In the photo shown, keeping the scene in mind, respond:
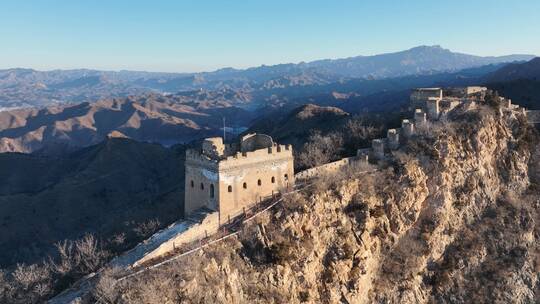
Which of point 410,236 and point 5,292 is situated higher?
point 410,236

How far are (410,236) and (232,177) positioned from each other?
56.4ft

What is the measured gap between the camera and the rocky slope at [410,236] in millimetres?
33031

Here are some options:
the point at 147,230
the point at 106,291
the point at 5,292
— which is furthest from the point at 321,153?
the point at 5,292

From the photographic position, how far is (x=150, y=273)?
94.8 ft

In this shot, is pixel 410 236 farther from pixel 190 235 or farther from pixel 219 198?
pixel 190 235

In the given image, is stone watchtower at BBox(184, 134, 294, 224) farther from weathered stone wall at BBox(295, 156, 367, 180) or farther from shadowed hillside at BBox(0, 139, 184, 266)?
shadowed hillside at BBox(0, 139, 184, 266)

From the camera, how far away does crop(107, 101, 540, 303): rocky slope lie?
33031 millimetres

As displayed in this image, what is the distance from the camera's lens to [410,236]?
41938 mm

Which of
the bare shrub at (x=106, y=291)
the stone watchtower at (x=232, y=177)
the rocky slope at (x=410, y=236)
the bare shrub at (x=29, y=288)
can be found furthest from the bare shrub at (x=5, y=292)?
the stone watchtower at (x=232, y=177)

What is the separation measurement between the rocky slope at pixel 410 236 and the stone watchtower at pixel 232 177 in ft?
7.71

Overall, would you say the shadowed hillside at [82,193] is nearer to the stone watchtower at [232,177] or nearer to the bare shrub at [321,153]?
the stone watchtower at [232,177]

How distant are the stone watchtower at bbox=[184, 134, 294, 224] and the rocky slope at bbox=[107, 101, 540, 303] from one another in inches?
92.5

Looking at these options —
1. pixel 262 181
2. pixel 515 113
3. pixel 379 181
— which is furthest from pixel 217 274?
pixel 515 113

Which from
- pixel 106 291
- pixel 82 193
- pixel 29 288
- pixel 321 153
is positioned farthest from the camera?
pixel 82 193
